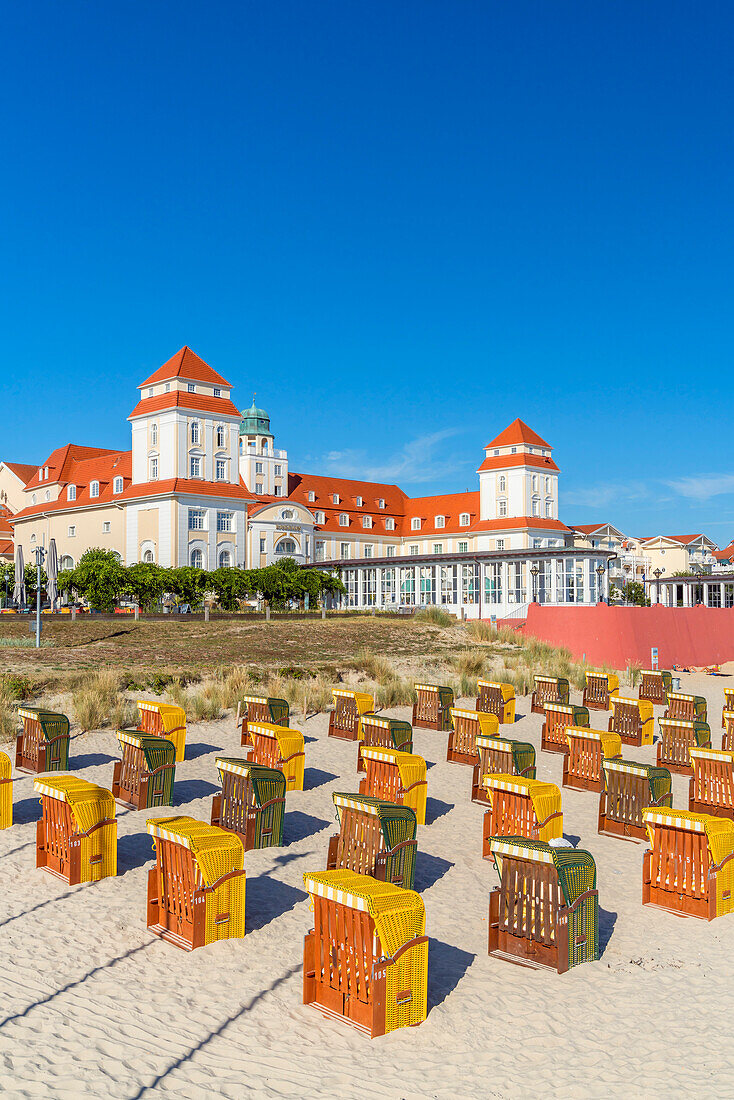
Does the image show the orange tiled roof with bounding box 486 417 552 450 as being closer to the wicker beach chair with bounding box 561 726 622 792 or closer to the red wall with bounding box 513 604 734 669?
the red wall with bounding box 513 604 734 669

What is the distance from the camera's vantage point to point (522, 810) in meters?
9.23

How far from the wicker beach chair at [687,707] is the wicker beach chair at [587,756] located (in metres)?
5.56

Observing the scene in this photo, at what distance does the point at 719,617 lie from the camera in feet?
130

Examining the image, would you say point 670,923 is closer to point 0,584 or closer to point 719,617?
point 719,617

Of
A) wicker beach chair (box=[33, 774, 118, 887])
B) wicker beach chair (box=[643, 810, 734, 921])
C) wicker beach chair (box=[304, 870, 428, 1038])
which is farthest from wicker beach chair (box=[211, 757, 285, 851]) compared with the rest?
wicker beach chair (box=[643, 810, 734, 921])

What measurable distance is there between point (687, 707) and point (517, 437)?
61.2 metres

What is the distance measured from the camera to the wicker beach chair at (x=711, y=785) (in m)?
11.3

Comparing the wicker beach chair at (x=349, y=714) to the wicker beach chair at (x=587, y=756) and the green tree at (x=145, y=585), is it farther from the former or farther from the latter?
the green tree at (x=145, y=585)

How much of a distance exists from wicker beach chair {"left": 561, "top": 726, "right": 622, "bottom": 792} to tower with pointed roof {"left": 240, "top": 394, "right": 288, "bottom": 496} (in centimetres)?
6164

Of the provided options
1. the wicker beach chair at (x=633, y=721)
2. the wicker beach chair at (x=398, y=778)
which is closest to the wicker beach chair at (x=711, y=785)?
the wicker beach chair at (x=398, y=778)

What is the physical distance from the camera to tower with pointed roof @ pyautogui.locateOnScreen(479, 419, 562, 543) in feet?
247

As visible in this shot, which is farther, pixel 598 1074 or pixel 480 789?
pixel 480 789

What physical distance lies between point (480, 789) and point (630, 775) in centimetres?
216

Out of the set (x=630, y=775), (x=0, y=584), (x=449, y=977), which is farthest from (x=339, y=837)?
(x=0, y=584)
